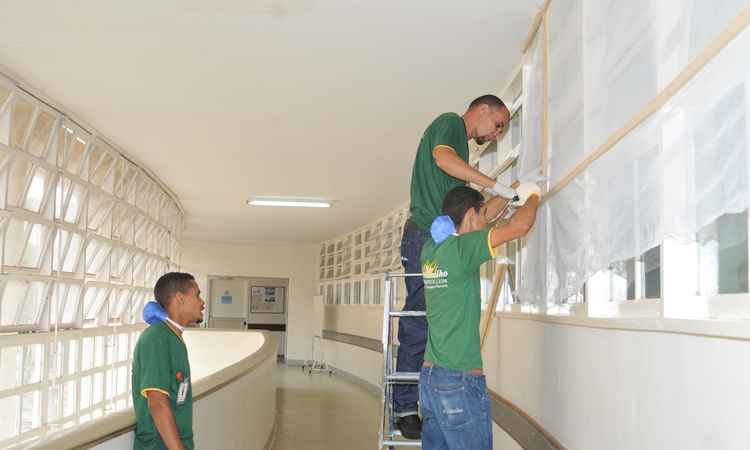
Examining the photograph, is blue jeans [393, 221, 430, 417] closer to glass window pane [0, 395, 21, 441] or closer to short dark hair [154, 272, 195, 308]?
short dark hair [154, 272, 195, 308]

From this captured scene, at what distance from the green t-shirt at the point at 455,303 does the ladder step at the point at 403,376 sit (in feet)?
2.62

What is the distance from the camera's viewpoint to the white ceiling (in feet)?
14.8

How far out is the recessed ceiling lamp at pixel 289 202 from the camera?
1159 cm

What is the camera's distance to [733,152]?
1535 millimetres

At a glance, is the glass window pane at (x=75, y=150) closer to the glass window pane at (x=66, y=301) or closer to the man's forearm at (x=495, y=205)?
the glass window pane at (x=66, y=301)

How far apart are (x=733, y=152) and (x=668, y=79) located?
1.56ft

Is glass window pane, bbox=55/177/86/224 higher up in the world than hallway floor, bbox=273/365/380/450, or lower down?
higher up

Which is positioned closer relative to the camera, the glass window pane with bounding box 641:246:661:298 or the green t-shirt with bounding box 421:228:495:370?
the glass window pane with bounding box 641:246:661:298

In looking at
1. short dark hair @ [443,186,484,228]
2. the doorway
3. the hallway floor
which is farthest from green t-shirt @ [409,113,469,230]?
the doorway

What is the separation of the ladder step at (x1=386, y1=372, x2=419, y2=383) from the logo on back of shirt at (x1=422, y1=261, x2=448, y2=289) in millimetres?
867

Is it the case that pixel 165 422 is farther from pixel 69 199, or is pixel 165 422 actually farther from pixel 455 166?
pixel 69 199

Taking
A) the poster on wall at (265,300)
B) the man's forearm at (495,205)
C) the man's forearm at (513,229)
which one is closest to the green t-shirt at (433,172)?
the man's forearm at (495,205)

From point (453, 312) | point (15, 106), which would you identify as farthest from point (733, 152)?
point (15, 106)

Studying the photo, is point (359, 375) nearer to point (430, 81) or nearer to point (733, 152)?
point (430, 81)
